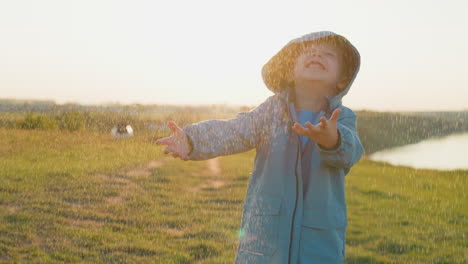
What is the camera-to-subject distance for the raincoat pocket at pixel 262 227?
8.50 feet

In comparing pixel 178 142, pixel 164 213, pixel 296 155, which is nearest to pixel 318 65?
pixel 296 155

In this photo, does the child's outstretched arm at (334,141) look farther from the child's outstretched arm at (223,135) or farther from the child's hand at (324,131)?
the child's outstretched arm at (223,135)

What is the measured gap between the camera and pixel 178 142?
2.53 meters

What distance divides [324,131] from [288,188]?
1.36 feet

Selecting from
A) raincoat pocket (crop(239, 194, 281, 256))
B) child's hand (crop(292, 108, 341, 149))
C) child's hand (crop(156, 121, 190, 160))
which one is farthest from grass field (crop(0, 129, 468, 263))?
child's hand (crop(292, 108, 341, 149))

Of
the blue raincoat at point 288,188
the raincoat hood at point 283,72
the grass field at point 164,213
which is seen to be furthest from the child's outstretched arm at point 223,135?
the grass field at point 164,213

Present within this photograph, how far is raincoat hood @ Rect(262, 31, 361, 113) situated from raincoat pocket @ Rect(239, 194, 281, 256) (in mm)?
621

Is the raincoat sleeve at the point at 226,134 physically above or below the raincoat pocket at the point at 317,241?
above

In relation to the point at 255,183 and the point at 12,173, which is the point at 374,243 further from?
the point at 12,173

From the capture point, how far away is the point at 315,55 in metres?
2.90

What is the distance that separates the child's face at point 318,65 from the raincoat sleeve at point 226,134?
26 centimetres

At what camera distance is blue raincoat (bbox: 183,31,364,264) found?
2.57 meters

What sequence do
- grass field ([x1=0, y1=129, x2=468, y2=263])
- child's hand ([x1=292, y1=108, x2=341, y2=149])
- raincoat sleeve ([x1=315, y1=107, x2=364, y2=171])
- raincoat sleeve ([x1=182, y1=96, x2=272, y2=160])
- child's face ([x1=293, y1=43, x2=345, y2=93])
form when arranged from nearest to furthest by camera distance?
1. child's hand ([x1=292, y1=108, x2=341, y2=149])
2. raincoat sleeve ([x1=315, y1=107, x2=364, y2=171])
3. raincoat sleeve ([x1=182, y1=96, x2=272, y2=160])
4. child's face ([x1=293, y1=43, x2=345, y2=93])
5. grass field ([x1=0, y1=129, x2=468, y2=263])

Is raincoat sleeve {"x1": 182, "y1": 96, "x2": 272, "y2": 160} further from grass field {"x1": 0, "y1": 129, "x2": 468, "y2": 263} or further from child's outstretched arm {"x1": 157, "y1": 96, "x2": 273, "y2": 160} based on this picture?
grass field {"x1": 0, "y1": 129, "x2": 468, "y2": 263}
